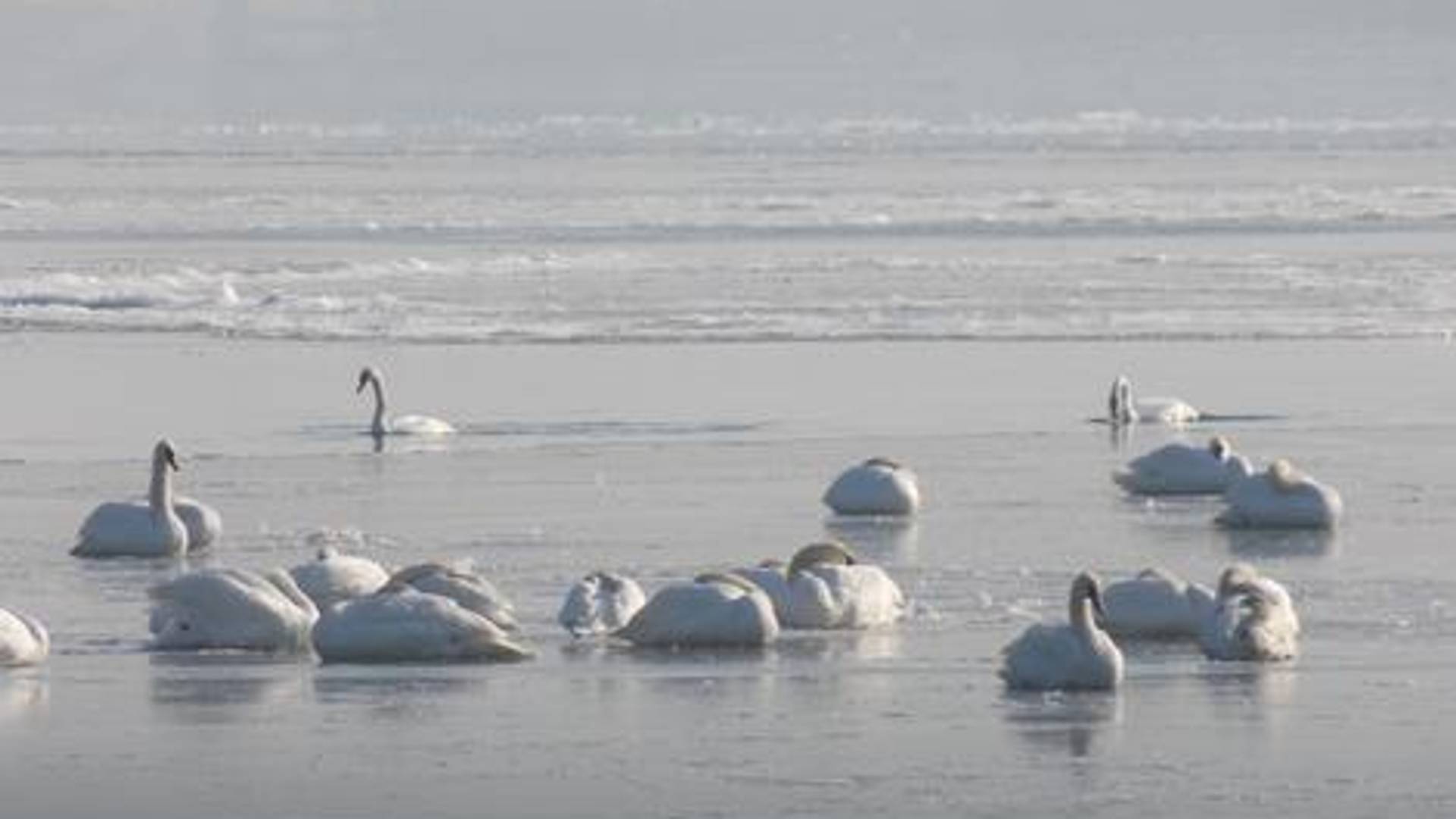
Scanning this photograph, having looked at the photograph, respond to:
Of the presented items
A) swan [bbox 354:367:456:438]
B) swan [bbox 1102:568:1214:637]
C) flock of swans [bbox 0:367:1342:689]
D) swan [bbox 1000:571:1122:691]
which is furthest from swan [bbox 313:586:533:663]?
swan [bbox 354:367:456:438]

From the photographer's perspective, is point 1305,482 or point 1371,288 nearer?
point 1305,482

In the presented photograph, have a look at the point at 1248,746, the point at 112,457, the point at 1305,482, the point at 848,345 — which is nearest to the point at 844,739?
the point at 1248,746

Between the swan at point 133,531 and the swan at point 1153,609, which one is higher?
the swan at point 133,531

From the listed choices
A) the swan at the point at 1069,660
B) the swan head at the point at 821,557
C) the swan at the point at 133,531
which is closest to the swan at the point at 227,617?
the swan head at the point at 821,557

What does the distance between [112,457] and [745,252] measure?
73.4ft

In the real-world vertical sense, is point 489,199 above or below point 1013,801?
above

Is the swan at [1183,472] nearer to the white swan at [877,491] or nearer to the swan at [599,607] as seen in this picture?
the white swan at [877,491]

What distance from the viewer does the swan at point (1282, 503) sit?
1466cm

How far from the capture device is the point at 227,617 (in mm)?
11555

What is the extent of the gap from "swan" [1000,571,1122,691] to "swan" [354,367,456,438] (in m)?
8.31

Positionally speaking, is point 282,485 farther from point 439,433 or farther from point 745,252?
point 745,252

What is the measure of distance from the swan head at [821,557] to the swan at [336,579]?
4.09 ft

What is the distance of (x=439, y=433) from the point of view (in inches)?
748

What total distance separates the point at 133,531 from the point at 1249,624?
4.33 meters
